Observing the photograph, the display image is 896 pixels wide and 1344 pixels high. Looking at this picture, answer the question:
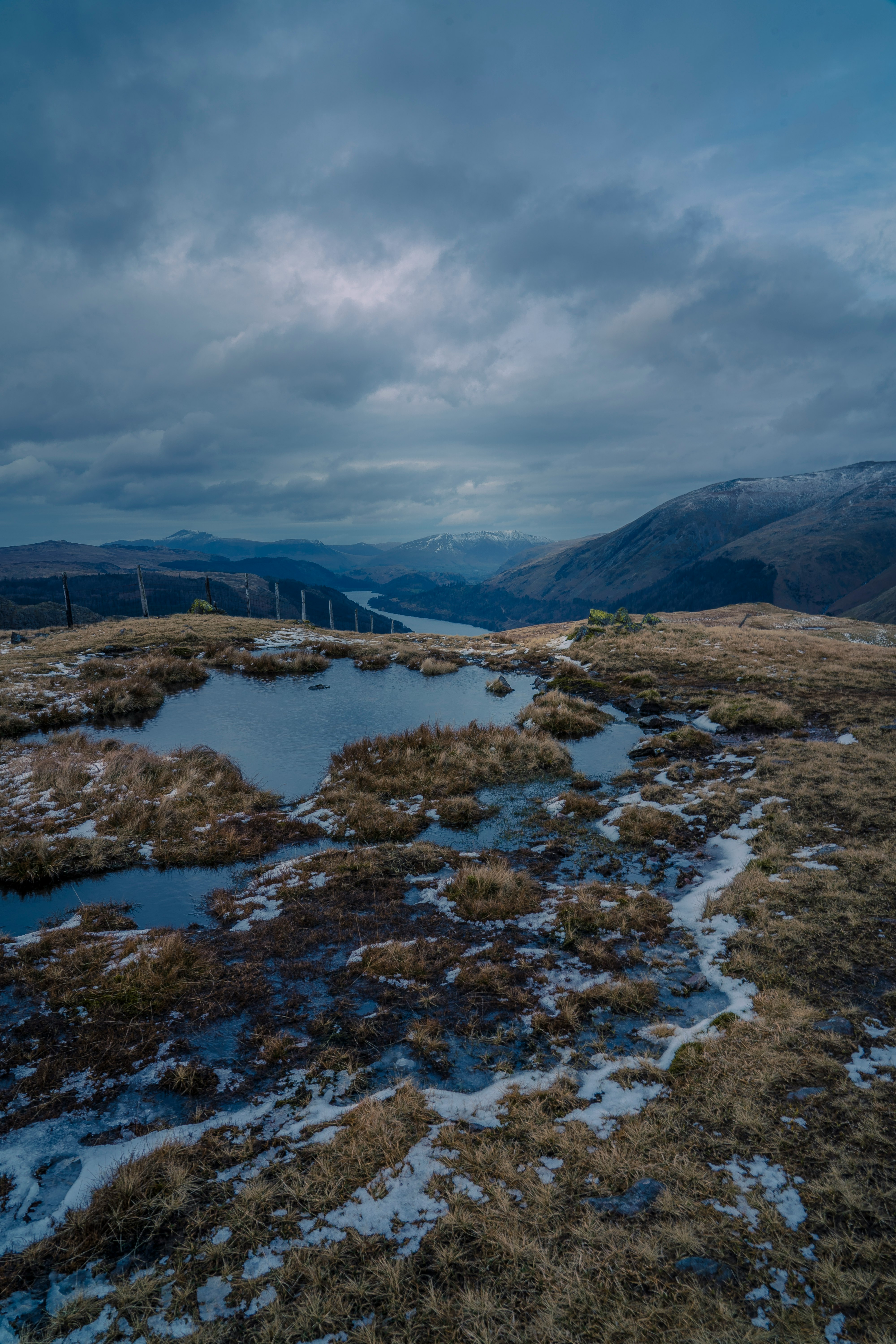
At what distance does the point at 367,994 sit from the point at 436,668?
2715cm

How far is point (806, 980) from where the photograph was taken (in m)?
7.70

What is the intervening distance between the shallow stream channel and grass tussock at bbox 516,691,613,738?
7277 mm

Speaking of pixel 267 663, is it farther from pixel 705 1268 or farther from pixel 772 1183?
pixel 705 1268

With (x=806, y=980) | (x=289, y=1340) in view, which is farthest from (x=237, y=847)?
(x=806, y=980)

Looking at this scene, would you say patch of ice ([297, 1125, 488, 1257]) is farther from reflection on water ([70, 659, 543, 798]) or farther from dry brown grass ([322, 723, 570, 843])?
reflection on water ([70, 659, 543, 798])

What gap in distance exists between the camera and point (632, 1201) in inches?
190

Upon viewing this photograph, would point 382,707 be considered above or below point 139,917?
above

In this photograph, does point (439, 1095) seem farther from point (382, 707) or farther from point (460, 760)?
point (382, 707)

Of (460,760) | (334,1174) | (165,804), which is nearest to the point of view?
(334,1174)

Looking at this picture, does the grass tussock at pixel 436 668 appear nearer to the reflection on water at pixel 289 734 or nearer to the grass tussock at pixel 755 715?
the reflection on water at pixel 289 734

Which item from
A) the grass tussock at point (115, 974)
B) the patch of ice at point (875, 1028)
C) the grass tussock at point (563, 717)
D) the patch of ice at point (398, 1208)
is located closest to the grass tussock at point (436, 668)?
the grass tussock at point (563, 717)

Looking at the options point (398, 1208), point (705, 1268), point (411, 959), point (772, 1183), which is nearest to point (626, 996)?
point (772, 1183)

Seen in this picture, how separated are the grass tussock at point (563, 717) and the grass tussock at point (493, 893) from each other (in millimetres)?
10748

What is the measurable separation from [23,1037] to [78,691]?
77.2 feet
